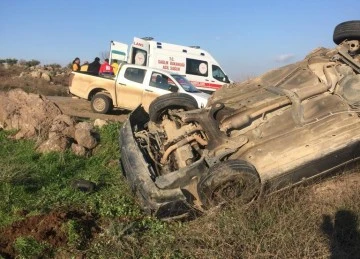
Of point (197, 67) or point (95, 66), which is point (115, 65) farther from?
point (197, 67)

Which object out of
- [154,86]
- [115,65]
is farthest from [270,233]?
[115,65]

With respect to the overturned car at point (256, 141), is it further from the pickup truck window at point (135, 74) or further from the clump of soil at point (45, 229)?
the pickup truck window at point (135, 74)

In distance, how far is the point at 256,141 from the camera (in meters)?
5.57

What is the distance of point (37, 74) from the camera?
32.6m

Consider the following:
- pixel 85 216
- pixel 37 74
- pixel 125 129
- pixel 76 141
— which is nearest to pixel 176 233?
pixel 85 216

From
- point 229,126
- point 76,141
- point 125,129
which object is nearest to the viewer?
point 229,126

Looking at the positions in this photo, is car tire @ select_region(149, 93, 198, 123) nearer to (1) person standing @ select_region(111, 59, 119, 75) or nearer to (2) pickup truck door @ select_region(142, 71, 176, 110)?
(2) pickup truck door @ select_region(142, 71, 176, 110)

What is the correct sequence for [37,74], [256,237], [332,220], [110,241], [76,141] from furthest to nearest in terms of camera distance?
[37,74], [76,141], [332,220], [110,241], [256,237]

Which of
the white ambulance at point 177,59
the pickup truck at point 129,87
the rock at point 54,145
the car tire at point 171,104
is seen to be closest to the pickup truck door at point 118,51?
the white ambulance at point 177,59

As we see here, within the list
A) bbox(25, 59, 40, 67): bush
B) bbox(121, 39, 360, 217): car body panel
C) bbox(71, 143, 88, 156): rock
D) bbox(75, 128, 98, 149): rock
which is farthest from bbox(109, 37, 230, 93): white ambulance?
bbox(25, 59, 40, 67): bush

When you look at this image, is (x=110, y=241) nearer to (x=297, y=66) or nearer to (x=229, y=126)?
(x=229, y=126)

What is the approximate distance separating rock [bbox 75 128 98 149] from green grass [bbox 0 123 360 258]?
1840 millimetres

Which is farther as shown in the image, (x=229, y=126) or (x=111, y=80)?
(x=111, y=80)

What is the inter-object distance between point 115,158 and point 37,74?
26662 mm
